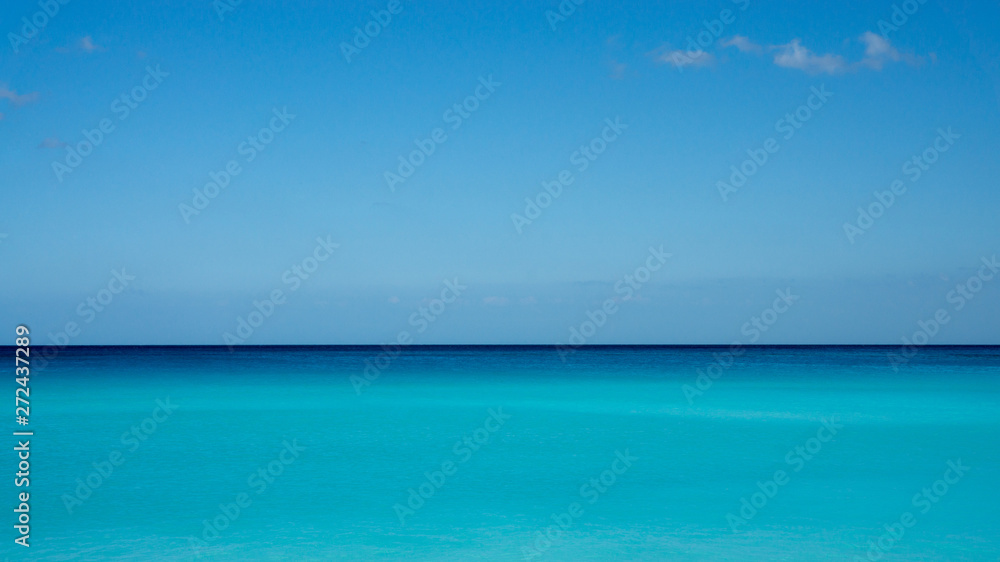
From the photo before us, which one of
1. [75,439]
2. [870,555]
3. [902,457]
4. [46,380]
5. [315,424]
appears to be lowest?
[870,555]

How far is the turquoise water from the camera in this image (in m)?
6.79

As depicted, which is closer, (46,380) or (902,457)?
Result: (902,457)

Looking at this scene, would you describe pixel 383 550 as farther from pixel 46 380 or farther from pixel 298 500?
pixel 46 380

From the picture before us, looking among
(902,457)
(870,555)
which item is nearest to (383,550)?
(870,555)

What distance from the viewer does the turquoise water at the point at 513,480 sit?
679 cm

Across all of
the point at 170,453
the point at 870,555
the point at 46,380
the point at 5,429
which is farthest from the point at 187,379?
the point at 870,555

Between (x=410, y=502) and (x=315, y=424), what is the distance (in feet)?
21.0

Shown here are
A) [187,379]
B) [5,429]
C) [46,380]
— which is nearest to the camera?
[5,429]

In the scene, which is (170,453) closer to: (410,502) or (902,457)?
(410,502)

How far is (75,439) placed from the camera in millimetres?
12391

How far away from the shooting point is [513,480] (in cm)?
938

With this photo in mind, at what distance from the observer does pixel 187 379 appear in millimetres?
27219

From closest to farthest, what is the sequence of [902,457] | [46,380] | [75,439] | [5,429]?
[902,457]
[75,439]
[5,429]
[46,380]

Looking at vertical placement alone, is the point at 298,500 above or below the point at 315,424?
below
